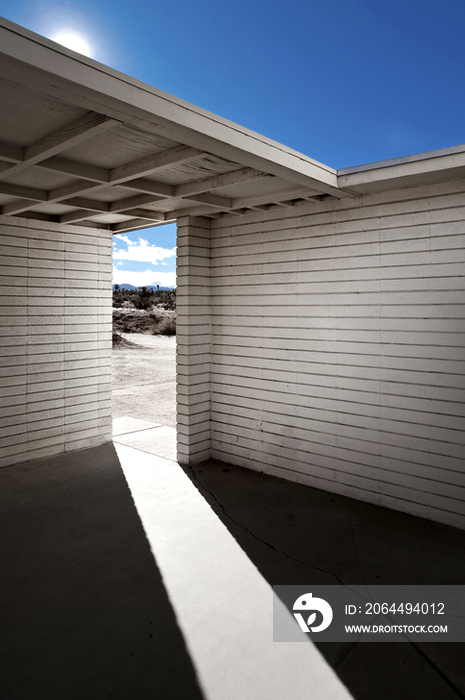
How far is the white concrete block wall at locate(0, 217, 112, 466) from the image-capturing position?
6.00m

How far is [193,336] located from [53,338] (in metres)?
2.13

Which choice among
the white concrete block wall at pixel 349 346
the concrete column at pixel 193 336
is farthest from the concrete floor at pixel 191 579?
the concrete column at pixel 193 336

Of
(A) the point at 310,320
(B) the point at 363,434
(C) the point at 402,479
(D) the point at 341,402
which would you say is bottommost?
(C) the point at 402,479

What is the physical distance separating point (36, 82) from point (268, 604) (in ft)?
11.7

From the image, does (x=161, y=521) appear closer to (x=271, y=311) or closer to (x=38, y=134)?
(x=271, y=311)

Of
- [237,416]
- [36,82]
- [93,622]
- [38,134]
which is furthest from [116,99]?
[237,416]

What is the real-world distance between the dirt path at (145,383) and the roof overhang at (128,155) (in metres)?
4.37

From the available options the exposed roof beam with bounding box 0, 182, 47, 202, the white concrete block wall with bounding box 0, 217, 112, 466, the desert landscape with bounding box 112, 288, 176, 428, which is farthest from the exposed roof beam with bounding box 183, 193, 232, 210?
the desert landscape with bounding box 112, 288, 176, 428

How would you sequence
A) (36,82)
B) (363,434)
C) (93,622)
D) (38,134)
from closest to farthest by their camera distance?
(36,82) → (93,622) → (38,134) → (363,434)

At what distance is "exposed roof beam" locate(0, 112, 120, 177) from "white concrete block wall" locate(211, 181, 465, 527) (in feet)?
9.58

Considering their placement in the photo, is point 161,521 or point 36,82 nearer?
point 36,82

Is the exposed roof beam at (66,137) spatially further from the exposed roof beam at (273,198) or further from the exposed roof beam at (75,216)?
the exposed roof beam at (273,198)

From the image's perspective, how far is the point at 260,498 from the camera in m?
4.91

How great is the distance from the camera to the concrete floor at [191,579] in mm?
2404
